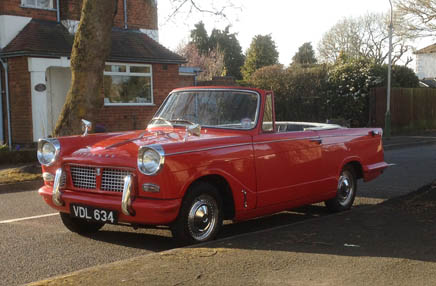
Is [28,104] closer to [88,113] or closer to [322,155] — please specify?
[88,113]

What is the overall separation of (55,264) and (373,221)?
3584mm

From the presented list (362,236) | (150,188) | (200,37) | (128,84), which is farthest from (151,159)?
(200,37)

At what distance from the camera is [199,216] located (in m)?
5.55

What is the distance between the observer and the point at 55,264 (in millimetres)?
5195

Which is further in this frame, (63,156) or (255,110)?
(255,110)

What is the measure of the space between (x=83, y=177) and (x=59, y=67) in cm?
1424

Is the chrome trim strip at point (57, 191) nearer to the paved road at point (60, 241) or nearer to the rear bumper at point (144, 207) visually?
the rear bumper at point (144, 207)

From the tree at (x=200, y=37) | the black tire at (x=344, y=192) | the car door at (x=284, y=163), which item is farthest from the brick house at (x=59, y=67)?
the tree at (x=200, y=37)

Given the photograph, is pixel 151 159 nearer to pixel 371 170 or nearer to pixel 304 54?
pixel 371 170

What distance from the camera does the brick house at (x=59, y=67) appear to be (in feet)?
57.4

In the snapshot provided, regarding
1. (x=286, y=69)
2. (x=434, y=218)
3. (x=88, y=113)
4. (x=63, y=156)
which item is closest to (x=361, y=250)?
(x=434, y=218)

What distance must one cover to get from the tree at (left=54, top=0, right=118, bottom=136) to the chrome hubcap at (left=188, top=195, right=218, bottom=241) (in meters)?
7.28

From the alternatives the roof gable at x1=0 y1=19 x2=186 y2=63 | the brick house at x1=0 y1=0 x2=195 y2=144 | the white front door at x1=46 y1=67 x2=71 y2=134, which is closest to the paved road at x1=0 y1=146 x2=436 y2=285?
the brick house at x1=0 y1=0 x2=195 y2=144

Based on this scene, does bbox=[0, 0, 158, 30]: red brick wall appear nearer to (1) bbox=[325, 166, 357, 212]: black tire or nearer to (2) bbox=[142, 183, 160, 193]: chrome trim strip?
(1) bbox=[325, 166, 357, 212]: black tire
